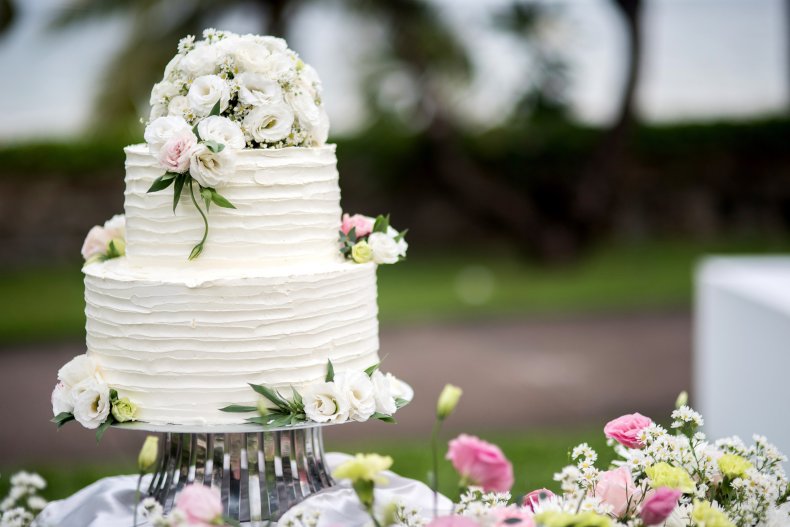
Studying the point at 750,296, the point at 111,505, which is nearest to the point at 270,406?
the point at 111,505

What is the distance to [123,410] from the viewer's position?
2703 mm

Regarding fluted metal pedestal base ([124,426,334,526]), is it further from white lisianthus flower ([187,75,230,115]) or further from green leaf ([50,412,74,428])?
white lisianthus flower ([187,75,230,115])

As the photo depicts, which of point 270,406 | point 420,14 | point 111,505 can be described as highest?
point 420,14

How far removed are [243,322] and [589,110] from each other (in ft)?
47.3

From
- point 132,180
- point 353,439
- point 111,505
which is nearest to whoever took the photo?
point 132,180

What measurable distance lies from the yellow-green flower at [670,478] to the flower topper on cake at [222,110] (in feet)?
4.63

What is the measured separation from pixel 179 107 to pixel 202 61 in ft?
0.53

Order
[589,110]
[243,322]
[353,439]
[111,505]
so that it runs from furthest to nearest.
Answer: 1. [589,110]
2. [353,439]
3. [111,505]
4. [243,322]

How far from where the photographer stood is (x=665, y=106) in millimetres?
16656

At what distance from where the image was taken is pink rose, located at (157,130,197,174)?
2.62 meters

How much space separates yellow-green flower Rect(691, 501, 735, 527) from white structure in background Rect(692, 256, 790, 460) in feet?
7.88

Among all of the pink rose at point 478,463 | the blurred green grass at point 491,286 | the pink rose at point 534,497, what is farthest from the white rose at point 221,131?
the blurred green grass at point 491,286

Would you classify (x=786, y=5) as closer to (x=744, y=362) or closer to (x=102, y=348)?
(x=744, y=362)

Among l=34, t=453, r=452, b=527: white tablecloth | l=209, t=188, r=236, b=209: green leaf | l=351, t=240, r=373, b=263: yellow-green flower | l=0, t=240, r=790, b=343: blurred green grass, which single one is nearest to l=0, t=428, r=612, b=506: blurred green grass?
l=34, t=453, r=452, b=527: white tablecloth
